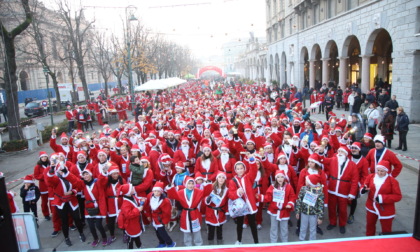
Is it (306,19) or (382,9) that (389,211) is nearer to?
(382,9)

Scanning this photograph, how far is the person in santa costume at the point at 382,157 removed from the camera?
5805mm

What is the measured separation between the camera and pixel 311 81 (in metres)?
29.5

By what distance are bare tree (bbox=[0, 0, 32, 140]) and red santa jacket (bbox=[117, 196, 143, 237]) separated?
489 inches

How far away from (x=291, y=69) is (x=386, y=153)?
106 feet

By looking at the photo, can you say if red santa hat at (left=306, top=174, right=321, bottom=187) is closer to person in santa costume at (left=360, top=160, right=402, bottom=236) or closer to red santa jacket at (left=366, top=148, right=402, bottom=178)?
person in santa costume at (left=360, top=160, right=402, bottom=236)

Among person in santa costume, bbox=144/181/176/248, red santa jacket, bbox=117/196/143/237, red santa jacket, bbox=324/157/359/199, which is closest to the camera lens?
red santa jacket, bbox=117/196/143/237

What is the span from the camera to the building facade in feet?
46.4

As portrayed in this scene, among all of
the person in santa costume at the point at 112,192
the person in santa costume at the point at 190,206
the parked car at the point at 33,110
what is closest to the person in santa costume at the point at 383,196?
the person in santa costume at the point at 190,206

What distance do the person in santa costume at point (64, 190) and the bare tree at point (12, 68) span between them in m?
10.7

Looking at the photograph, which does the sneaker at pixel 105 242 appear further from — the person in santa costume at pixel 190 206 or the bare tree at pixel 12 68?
the bare tree at pixel 12 68

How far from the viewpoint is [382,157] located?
5973 millimetres

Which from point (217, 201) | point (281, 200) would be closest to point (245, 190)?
point (217, 201)

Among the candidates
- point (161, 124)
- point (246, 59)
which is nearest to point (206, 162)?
point (161, 124)

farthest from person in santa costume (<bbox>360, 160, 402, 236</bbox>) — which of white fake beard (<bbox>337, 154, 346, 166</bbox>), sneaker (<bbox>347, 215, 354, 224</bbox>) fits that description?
sneaker (<bbox>347, 215, 354, 224</bbox>)
